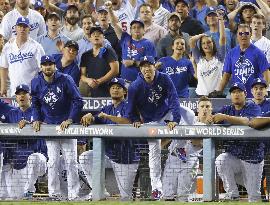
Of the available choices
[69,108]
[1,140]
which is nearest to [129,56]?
[69,108]

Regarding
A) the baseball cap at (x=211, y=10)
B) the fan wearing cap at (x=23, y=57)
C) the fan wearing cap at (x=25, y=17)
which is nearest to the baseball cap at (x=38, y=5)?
the fan wearing cap at (x=25, y=17)

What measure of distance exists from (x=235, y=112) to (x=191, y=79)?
280 centimetres

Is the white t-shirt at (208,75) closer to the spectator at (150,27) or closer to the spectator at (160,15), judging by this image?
the spectator at (150,27)

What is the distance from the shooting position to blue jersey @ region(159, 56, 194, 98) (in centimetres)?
1341

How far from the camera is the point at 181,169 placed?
10906mm

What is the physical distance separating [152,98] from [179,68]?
214cm

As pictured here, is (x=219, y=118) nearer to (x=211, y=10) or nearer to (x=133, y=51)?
(x=133, y=51)

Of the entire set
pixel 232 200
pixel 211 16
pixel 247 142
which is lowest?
pixel 232 200

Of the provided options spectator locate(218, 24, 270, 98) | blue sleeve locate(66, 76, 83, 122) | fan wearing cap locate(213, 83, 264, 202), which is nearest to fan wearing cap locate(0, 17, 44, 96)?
blue sleeve locate(66, 76, 83, 122)

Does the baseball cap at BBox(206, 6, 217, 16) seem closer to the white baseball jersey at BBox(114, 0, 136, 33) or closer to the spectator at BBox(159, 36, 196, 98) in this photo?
the spectator at BBox(159, 36, 196, 98)

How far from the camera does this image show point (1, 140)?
11227 millimetres

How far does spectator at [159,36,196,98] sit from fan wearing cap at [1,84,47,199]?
2.85m

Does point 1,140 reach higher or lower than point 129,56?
lower

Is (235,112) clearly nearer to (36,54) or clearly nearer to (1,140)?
(1,140)
